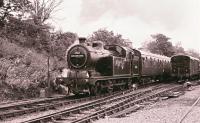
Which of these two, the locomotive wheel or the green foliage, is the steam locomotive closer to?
the locomotive wheel

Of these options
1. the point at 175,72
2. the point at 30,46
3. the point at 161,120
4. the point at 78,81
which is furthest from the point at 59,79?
the point at 175,72

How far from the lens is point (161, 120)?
11.5 metres

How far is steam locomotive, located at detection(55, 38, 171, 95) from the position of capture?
18922 mm

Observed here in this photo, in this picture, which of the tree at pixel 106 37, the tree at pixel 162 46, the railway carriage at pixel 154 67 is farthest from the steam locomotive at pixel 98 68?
the tree at pixel 162 46

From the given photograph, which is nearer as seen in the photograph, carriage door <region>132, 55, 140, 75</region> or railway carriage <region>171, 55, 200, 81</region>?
Result: carriage door <region>132, 55, 140, 75</region>

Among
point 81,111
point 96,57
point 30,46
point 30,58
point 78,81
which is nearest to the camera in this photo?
point 81,111

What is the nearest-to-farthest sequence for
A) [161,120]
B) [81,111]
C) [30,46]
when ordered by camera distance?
[161,120] → [81,111] → [30,46]

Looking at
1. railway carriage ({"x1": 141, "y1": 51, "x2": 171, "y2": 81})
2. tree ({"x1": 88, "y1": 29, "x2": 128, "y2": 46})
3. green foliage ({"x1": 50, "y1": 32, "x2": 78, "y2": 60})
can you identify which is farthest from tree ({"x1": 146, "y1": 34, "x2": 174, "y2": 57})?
green foliage ({"x1": 50, "y1": 32, "x2": 78, "y2": 60})

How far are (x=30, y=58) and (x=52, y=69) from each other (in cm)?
168

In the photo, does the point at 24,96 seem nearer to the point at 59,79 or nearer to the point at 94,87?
the point at 59,79

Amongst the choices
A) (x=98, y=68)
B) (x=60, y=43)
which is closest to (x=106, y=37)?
(x=60, y=43)

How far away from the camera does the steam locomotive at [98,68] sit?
1892 cm

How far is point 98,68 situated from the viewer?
20688 millimetres

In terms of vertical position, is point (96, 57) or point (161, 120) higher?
point (96, 57)
